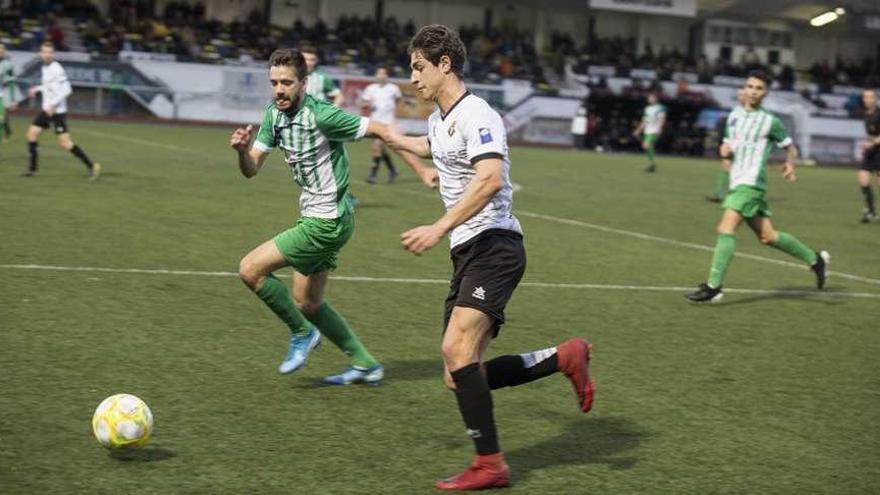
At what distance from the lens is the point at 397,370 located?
8141 millimetres

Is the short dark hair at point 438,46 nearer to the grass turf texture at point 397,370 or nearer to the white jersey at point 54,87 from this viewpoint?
the grass turf texture at point 397,370

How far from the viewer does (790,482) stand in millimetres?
6133

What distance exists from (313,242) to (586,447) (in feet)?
6.96

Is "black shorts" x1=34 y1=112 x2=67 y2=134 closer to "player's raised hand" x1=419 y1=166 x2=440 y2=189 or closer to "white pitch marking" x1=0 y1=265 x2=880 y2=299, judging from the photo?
"white pitch marking" x1=0 y1=265 x2=880 y2=299

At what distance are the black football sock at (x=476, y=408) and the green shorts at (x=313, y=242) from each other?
203 centimetres

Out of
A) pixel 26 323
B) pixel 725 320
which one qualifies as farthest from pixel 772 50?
pixel 26 323

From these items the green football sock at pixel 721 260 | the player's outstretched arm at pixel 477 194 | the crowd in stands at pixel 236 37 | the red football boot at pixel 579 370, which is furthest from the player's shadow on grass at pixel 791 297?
the crowd in stands at pixel 236 37

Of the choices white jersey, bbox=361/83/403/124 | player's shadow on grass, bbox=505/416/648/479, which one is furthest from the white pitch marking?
white jersey, bbox=361/83/403/124

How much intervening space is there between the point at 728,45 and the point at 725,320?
51.9m

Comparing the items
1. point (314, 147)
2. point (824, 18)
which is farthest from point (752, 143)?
point (824, 18)

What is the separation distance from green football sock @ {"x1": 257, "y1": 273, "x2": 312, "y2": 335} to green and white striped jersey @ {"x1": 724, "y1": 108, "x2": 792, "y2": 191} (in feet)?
19.1

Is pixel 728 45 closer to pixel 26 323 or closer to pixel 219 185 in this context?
pixel 219 185

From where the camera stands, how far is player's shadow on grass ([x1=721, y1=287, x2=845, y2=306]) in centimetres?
1217

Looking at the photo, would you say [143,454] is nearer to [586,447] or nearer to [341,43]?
[586,447]
